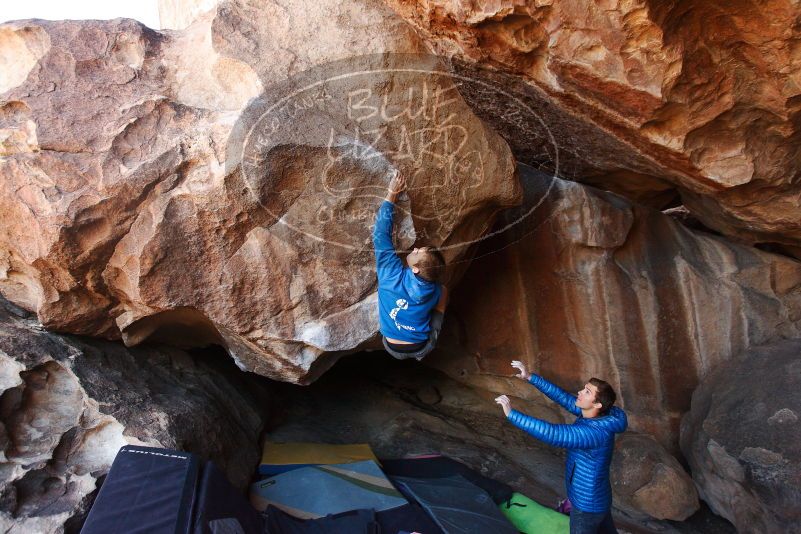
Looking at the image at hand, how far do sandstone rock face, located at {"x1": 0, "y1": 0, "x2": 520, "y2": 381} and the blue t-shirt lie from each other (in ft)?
0.71

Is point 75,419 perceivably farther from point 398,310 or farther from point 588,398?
point 588,398

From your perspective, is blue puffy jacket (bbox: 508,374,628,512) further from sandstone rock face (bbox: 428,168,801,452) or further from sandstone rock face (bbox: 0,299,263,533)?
sandstone rock face (bbox: 0,299,263,533)

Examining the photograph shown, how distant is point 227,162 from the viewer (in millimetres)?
2637

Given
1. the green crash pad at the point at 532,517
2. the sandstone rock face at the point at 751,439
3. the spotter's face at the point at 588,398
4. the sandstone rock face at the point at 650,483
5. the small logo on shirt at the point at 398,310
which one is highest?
the small logo on shirt at the point at 398,310

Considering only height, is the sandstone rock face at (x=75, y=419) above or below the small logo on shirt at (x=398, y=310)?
below

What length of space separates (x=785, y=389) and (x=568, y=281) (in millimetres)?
1386

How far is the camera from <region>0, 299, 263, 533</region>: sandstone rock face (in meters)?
2.49

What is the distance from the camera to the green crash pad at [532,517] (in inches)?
133

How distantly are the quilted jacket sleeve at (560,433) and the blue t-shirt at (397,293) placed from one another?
644 millimetres

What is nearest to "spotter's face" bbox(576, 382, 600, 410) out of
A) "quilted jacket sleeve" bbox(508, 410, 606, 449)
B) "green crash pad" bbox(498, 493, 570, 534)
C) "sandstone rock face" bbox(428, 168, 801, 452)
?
"quilted jacket sleeve" bbox(508, 410, 606, 449)

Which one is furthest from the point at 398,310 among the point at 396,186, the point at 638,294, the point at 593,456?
the point at 638,294

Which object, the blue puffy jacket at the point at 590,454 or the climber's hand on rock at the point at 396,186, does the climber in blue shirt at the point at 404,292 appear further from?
the blue puffy jacket at the point at 590,454

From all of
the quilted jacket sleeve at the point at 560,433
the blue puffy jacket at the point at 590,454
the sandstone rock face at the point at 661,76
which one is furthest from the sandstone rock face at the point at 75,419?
the sandstone rock face at the point at 661,76

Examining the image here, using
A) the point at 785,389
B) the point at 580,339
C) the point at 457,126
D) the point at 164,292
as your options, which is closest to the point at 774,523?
the point at 785,389
